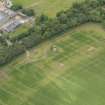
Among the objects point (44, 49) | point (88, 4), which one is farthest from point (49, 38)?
point (88, 4)

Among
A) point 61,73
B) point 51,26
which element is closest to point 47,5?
point 51,26

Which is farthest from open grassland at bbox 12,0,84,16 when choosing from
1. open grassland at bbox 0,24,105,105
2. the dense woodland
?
open grassland at bbox 0,24,105,105

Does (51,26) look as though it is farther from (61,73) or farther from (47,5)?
(61,73)

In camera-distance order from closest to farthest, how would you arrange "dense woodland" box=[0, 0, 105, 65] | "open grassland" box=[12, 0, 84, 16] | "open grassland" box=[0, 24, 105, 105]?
1. "open grassland" box=[0, 24, 105, 105]
2. "dense woodland" box=[0, 0, 105, 65]
3. "open grassland" box=[12, 0, 84, 16]

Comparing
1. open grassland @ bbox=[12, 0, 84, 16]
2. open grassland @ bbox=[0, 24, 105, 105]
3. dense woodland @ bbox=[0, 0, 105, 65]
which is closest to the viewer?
open grassland @ bbox=[0, 24, 105, 105]

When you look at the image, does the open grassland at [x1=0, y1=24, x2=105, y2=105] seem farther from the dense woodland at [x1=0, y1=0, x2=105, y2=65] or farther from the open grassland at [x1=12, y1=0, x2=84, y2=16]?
the open grassland at [x1=12, y1=0, x2=84, y2=16]

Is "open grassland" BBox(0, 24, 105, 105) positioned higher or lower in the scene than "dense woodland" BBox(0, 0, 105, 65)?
lower
